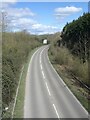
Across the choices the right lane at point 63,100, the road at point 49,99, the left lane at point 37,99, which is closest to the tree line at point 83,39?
the road at point 49,99

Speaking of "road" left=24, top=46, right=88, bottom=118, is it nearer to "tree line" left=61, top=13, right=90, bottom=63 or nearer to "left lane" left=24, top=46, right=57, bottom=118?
"left lane" left=24, top=46, right=57, bottom=118

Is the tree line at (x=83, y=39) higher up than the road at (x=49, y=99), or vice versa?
the tree line at (x=83, y=39)

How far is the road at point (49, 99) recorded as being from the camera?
2659 centimetres

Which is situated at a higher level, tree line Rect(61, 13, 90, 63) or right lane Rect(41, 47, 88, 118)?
tree line Rect(61, 13, 90, 63)

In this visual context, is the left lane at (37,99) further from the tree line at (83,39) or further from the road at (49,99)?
the tree line at (83,39)

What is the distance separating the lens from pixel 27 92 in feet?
114

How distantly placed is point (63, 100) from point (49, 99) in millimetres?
1479

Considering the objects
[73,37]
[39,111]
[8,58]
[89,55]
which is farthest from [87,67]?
[73,37]

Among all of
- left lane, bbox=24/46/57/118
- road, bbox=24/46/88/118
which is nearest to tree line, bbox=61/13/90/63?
road, bbox=24/46/88/118

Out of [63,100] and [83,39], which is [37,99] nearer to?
[63,100]

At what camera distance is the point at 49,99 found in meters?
31.5


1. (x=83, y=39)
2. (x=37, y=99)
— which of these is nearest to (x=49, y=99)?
(x=37, y=99)

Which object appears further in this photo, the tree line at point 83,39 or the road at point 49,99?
the tree line at point 83,39

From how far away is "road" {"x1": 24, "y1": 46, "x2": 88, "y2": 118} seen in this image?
26594 millimetres
